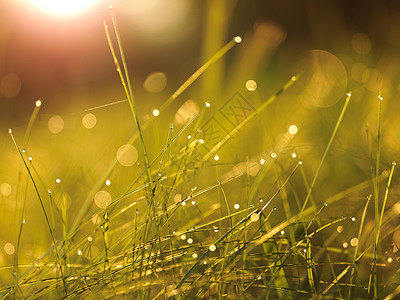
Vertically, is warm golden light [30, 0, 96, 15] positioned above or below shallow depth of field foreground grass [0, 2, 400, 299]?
above

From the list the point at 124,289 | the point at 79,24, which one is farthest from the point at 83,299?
the point at 79,24

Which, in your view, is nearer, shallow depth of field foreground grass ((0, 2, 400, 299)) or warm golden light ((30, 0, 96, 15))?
shallow depth of field foreground grass ((0, 2, 400, 299))

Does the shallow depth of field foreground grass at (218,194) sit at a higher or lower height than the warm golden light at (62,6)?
lower

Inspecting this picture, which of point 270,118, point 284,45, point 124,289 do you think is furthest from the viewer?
point 284,45

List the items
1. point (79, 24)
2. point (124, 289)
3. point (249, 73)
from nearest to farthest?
1. point (124, 289)
2. point (249, 73)
3. point (79, 24)

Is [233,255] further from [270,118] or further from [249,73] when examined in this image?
[249,73]

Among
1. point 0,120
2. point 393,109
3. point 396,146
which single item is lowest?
point 396,146

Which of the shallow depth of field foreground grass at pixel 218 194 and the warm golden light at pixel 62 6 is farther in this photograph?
the warm golden light at pixel 62 6

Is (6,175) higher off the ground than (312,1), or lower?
lower
